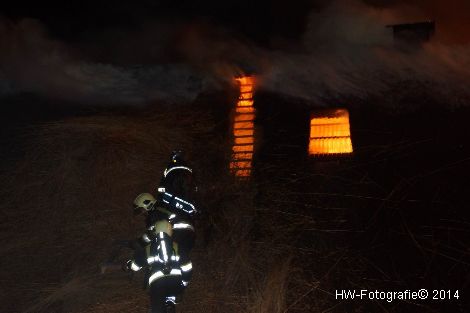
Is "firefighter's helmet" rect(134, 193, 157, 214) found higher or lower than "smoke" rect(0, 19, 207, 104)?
lower

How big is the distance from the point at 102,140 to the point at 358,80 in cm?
589

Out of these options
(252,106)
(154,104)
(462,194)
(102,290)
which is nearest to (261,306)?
(102,290)

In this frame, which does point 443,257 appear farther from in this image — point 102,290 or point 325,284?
point 102,290

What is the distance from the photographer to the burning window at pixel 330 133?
6.98 meters

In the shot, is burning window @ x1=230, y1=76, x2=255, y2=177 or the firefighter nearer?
the firefighter

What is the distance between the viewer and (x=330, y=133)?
24.1 ft

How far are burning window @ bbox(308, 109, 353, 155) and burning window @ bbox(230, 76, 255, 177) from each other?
1194mm

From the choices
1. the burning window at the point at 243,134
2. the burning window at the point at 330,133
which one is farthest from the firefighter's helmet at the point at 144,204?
the burning window at the point at 330,133

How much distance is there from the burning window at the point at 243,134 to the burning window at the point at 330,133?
3.92ft

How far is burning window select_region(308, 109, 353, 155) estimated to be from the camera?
6.98 meters

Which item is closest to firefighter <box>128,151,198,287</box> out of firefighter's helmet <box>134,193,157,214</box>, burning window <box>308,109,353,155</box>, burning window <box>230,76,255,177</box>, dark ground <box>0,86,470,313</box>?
firefighter's helmet <box>134,193,157,214</box>

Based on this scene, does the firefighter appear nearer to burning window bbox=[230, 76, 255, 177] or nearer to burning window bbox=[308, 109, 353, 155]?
burning window bbox=[230, 76, 255, 177]

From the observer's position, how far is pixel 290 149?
7.26 meters

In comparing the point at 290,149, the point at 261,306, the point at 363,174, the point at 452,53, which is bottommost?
the point at 261,306
